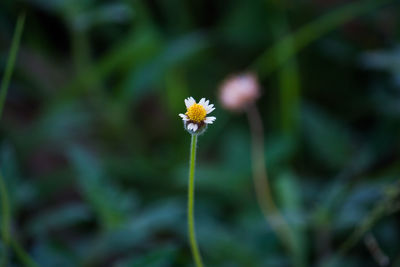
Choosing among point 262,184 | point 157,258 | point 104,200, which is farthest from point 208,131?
point 157,258

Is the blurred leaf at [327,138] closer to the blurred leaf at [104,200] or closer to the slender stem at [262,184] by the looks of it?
the slender stem at [262,184]

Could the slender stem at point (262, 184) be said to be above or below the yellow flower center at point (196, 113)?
above

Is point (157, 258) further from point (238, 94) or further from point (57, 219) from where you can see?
point (238, 94)

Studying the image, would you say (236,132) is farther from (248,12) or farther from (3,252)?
(3,252)

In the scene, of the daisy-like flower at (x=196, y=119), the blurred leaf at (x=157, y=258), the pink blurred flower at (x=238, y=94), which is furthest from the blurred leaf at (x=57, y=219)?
the daisy-like flower at (x=196, y=119)

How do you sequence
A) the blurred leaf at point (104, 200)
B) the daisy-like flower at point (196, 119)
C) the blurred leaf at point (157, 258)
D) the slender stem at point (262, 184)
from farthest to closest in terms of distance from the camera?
the slender stem at point (262, 184), the blurred leaf at point (104, 200), the blurred leaf at point (157, 258), the daisy-like flower at point (196, 119)

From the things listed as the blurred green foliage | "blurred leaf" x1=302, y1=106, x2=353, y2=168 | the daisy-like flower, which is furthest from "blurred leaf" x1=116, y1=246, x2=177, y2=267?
"blurred leaf" x1=302, y1=106, x2=353, y2=168
